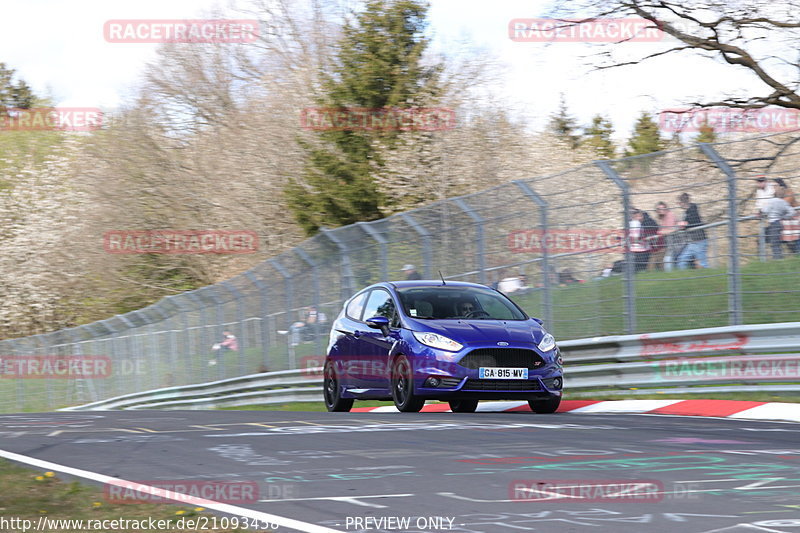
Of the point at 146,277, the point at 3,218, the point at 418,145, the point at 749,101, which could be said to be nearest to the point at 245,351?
the point at 749,101

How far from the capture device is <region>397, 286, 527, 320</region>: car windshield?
13.5 metres

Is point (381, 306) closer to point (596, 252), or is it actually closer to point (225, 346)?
point (596, 252)

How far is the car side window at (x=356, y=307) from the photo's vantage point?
49.0 ft

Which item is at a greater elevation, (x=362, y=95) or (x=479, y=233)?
(x=362, y=95)

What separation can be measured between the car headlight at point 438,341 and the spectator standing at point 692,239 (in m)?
2.76

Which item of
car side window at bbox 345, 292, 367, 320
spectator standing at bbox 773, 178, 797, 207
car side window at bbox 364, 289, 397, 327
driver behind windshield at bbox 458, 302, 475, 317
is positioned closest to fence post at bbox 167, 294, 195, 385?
car side window at bbox 345, 292, 367, 320

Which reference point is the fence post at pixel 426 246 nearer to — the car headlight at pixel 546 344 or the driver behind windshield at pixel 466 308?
the driver behind windshield at pixel 466 308

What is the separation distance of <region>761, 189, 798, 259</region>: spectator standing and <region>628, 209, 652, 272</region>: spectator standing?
1.68 meters

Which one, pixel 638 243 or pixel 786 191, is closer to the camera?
pixel 786 191

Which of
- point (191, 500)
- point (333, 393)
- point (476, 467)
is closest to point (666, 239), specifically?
point (333, 393)

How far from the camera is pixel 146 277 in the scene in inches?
1822

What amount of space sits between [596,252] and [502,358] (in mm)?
2609

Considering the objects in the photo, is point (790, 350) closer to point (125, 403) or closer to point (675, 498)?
point (675, 498)

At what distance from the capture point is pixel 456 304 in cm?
1370
